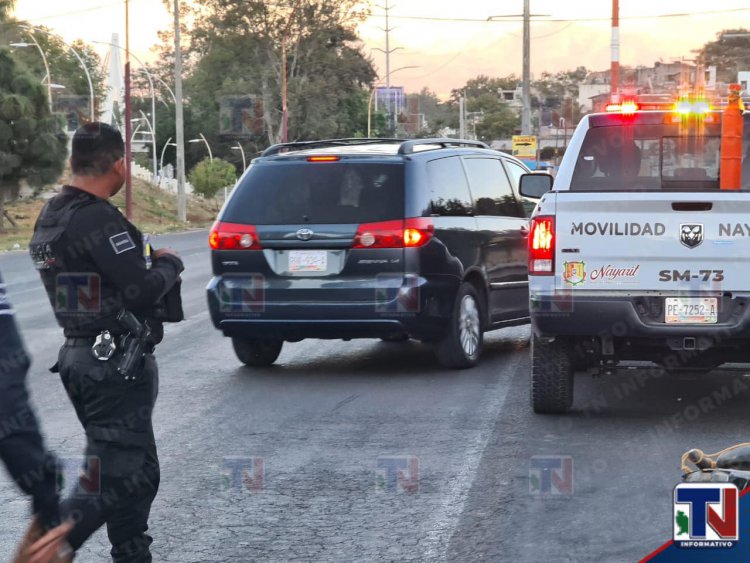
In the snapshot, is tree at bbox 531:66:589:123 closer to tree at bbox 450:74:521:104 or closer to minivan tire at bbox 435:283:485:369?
tree at bbox 450:74:521:104

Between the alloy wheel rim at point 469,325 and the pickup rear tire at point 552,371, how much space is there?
2.12 m

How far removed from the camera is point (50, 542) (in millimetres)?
4625

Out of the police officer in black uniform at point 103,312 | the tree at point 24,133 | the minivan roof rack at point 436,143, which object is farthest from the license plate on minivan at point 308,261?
the tree at point 24,133

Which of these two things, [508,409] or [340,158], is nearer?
[508,409]

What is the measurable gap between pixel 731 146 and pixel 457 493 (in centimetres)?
334

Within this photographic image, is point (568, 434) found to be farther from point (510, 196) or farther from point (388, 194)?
point (510, 196)

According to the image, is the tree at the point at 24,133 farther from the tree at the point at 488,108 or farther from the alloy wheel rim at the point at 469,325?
the tree at the point at 488,108

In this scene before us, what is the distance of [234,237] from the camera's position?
10.6 metres

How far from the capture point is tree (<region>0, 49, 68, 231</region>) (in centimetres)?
4581

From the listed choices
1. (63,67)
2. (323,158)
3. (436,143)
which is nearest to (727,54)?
(63,67)

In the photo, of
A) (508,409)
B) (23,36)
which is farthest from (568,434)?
(23,36)

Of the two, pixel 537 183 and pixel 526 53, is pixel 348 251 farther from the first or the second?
pixel 526 53

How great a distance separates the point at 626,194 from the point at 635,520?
2.57 m

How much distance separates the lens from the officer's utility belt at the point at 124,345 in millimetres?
4773
